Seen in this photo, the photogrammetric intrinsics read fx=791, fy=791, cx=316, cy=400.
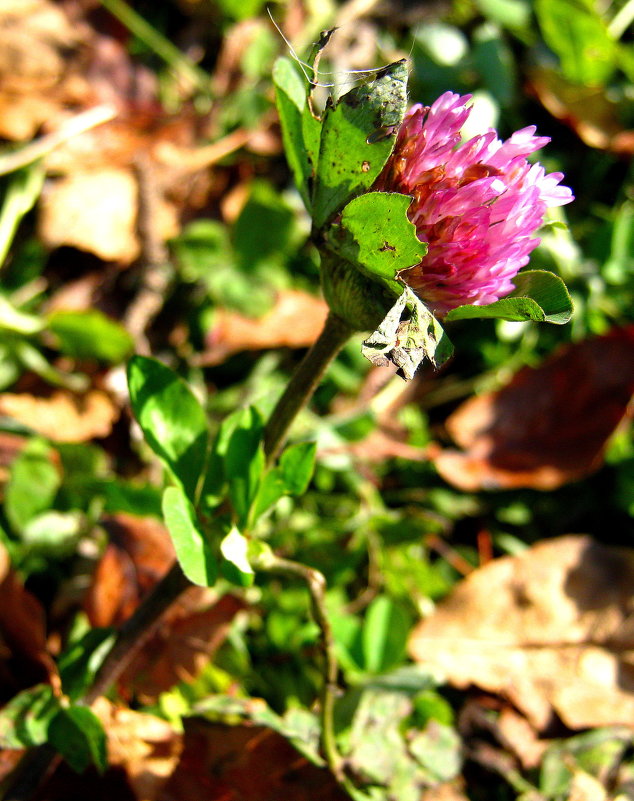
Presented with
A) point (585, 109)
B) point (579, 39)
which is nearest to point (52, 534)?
point (585, 109)

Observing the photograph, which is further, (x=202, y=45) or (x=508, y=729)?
(x=202, y=45)

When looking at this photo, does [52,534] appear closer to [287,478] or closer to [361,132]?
[287,478]

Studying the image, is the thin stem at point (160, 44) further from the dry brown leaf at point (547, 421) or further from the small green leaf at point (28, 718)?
the small green leaf at point (28, 718)

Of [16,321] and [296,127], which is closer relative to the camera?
[296,127]

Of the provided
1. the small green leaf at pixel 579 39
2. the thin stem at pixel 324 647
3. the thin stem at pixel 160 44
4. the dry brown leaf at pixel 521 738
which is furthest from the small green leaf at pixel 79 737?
the small green leaf at pixel 579 39

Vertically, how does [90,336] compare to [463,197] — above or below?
below

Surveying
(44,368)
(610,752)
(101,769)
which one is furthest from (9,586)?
(610,752)

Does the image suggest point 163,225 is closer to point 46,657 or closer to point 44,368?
point 44,368
